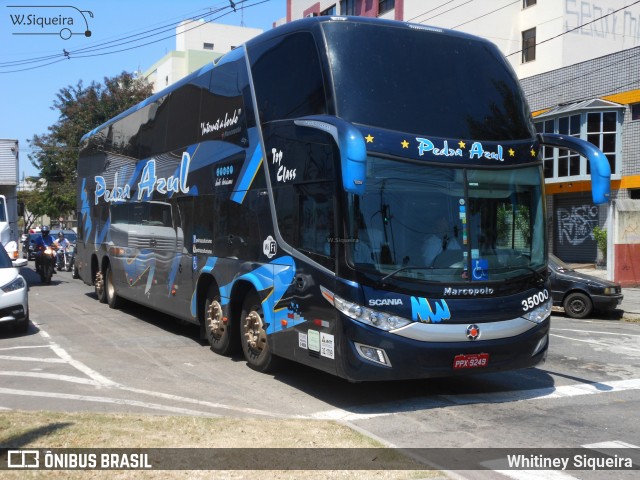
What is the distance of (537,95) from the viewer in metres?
30.5

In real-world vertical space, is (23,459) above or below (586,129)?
below

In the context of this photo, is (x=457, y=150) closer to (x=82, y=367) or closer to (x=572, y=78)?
(x=82, y=367)

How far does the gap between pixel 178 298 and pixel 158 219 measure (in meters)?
1.83

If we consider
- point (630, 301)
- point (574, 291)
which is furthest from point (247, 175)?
point (630, 301)

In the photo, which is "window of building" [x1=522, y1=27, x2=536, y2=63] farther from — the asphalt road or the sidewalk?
the asphalt road

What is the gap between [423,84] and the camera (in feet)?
24.9

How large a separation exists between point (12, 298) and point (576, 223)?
23.5m

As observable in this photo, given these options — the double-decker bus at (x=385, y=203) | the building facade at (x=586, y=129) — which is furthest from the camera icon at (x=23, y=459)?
the building facade at (x=586, y=129)

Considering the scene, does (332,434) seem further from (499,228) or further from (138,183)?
(138,183)

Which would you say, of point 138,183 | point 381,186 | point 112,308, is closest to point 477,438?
A: point 381,186

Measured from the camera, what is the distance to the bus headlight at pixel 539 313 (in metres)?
7.64

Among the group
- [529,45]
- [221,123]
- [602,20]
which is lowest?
[221,123]

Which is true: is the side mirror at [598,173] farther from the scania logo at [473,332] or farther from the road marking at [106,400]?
the road marking at [106,400]

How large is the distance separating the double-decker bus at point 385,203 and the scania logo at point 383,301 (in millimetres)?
14
